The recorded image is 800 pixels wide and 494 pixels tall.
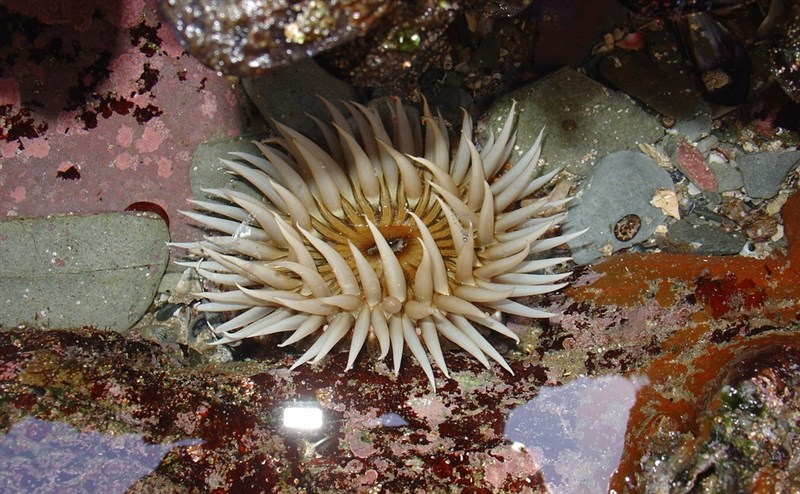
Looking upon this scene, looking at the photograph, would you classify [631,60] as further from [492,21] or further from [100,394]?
[100,394]

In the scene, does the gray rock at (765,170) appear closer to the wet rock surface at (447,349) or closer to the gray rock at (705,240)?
the wet rock surface at (447,349)

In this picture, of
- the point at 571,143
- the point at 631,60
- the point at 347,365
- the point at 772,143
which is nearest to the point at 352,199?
the point at 347,365

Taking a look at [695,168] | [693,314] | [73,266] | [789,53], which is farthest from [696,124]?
[73,266]

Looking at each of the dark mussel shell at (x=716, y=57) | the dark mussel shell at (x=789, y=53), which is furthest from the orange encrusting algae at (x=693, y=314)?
the dark mussel shell at (x=716, y=57)

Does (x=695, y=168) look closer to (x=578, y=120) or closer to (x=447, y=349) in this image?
(x=578, y=120)

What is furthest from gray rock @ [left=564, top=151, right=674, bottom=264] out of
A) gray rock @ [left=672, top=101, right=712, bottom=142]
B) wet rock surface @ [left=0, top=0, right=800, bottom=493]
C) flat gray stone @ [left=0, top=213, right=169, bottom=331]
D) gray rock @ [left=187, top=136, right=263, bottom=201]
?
flat gray stone @ [left=0, top=213, right=169, bottom=331]
